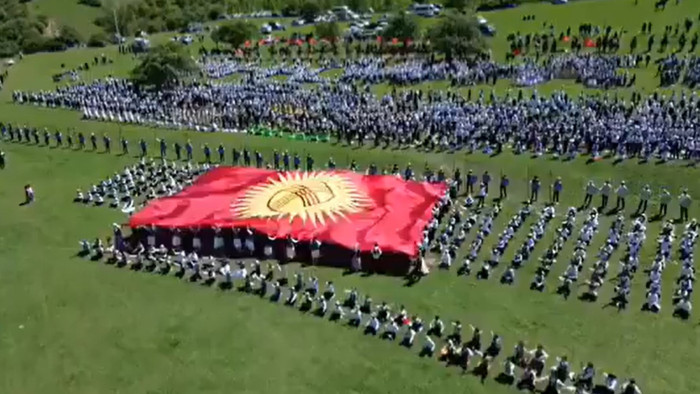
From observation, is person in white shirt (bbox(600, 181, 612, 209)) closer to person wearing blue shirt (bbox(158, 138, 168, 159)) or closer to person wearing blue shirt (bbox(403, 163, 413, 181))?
person wearing blue shirt (bbox(403, 163, 413, 181))

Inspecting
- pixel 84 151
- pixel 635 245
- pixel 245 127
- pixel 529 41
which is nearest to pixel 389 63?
pixel 529 41

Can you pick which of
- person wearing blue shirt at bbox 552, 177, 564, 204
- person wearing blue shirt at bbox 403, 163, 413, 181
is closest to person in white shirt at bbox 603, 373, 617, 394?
person wearing blue shirt at bbox 552, 177, 564, 204

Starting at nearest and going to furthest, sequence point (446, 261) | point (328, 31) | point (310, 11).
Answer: point (446, 261)
point (328, 31)
point (310, 11)

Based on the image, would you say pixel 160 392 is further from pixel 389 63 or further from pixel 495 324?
pixel 389 63

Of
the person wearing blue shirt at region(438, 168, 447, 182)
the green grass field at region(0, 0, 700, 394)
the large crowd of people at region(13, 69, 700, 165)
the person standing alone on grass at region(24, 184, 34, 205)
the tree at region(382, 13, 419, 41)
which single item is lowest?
the green grass field at region(0, 0, 700, 394)

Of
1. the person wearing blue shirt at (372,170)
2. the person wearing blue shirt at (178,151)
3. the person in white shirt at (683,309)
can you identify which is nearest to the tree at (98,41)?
the person wearing blue shirt at (178,151)

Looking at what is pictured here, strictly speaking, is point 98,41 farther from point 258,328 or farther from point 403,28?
point 258,328

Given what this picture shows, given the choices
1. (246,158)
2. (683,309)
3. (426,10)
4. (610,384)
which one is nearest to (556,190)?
(683,309)
